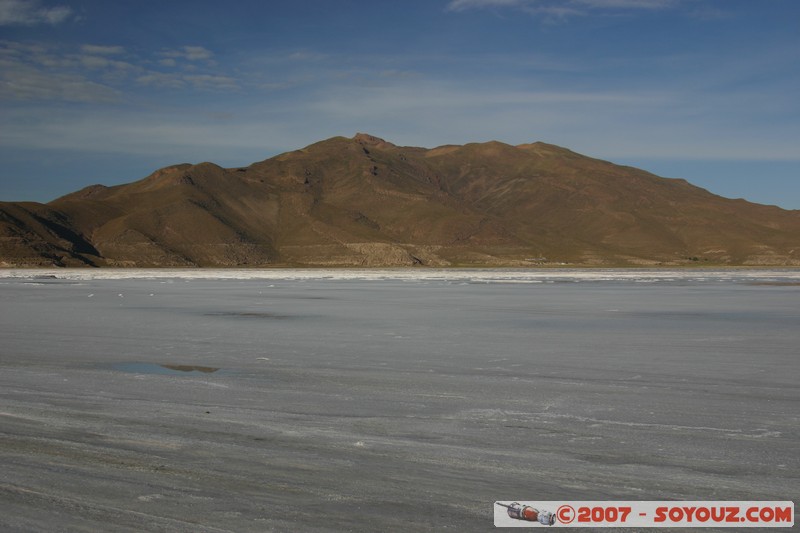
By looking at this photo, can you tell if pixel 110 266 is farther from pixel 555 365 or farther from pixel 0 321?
pixel 555 365

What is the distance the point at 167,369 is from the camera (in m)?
14.3

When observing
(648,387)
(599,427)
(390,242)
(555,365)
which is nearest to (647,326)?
(555,365)

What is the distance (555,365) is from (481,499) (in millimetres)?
8624

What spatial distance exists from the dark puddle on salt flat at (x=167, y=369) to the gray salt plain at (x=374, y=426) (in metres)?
0.05

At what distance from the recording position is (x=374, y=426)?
9438 millimetres

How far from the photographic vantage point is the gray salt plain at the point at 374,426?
6.53 m

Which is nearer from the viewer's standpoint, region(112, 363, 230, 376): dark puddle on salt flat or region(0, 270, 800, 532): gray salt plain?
region(0, 270, 800, 532): gray salt plain

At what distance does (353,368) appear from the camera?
14.5m

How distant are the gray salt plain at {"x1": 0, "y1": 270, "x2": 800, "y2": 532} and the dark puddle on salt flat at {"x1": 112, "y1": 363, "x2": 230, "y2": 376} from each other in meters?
0.05

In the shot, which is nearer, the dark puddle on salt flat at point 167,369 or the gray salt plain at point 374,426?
the gray salt plain at point 374,426

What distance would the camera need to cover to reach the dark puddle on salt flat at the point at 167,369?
13.9 metres

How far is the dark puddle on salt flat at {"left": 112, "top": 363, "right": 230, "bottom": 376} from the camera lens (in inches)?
546

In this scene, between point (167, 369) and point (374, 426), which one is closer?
point (374, 426)

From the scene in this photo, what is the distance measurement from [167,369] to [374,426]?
6273mm
